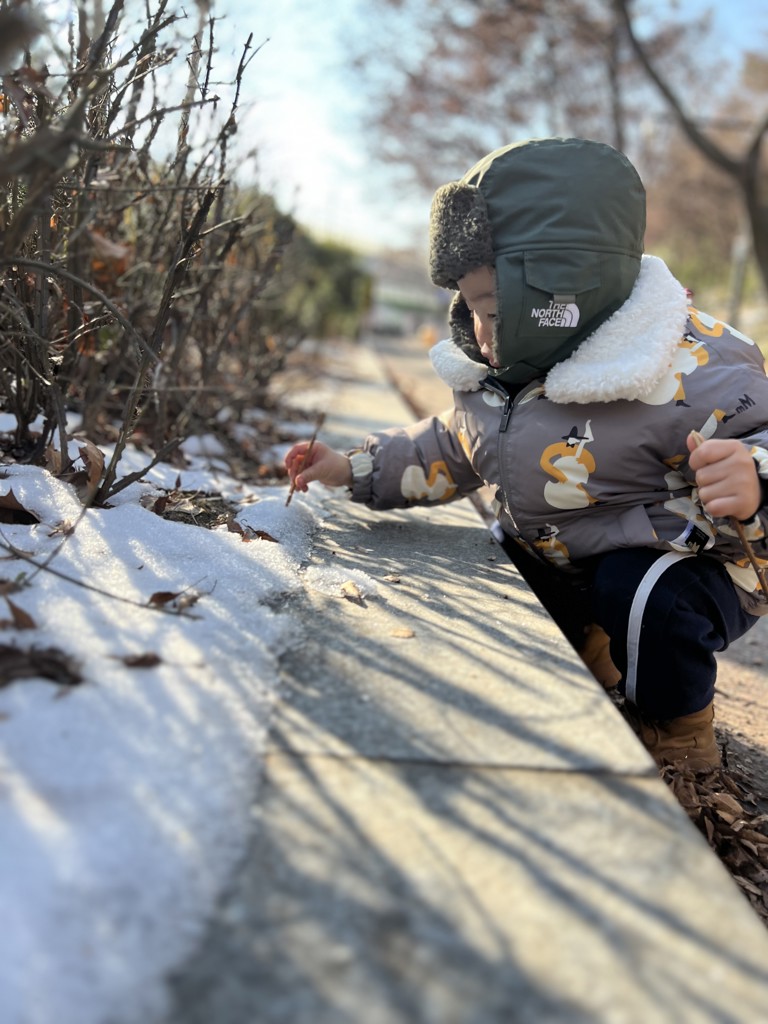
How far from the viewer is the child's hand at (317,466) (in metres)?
2.32

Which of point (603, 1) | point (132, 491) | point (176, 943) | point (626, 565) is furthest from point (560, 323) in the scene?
point (603, 1)

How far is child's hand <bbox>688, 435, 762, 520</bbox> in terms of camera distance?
1.61 m

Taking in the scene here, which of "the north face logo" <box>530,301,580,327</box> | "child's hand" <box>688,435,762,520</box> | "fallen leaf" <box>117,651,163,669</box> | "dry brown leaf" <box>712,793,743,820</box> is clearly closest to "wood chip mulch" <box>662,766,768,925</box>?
"dry brown leaf" <box>712,793,743,820</box>

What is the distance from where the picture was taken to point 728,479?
1.61 meters

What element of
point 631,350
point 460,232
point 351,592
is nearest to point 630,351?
point 631,350

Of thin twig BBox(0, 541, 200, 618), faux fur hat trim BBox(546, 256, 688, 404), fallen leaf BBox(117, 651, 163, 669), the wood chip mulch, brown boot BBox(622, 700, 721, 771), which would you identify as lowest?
the wood chip mulch

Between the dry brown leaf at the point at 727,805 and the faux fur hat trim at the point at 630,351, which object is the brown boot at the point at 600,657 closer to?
the dry brown leaf at the point at 727,805

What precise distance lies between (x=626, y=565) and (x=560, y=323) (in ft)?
1.75

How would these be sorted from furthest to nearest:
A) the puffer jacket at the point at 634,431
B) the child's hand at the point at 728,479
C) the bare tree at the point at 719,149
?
the bare tree at the point at 719,149 → the puffer jacket at the point at 634,431 → the child's hand at the point at 728,479

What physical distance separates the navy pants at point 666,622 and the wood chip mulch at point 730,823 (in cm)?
14

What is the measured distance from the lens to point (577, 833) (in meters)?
1.02

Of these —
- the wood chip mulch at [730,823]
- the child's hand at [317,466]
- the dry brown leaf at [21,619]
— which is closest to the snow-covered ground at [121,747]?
the dry brown leaf at [21,619]

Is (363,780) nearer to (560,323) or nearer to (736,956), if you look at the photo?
(736,956)

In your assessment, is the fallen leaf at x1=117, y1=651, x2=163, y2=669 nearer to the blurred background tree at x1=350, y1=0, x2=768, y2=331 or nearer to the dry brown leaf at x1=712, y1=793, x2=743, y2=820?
the dry brown leaf at x1=712, y1=793, x2=743, y2=820
